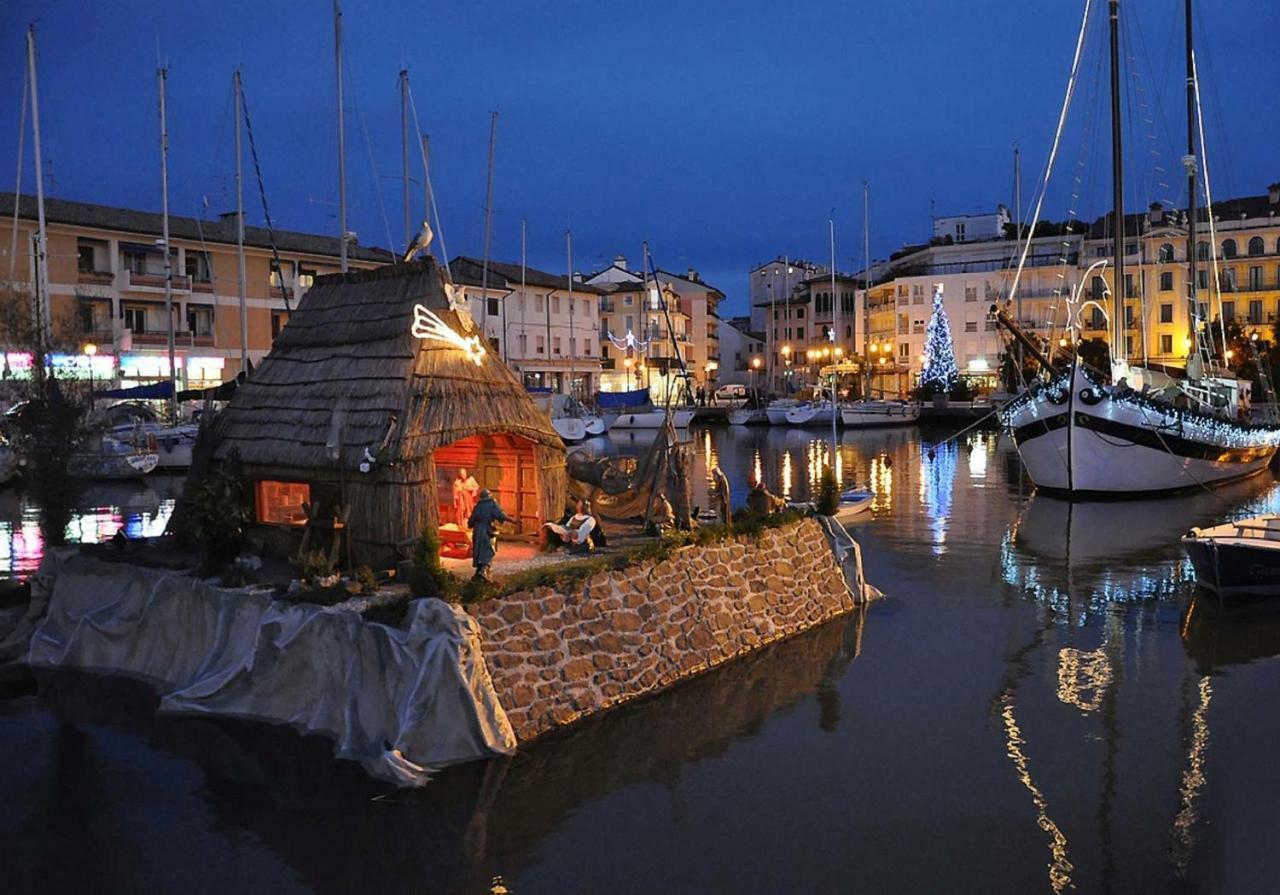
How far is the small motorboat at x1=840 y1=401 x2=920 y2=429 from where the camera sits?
83.4 metres

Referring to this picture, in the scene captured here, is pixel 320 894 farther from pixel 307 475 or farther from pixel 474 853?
pixel 307 475

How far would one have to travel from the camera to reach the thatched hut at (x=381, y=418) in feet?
53.1

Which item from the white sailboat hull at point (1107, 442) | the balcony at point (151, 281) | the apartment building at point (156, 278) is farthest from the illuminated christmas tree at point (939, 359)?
the balcony at point (151, 281)

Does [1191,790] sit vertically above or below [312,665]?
below

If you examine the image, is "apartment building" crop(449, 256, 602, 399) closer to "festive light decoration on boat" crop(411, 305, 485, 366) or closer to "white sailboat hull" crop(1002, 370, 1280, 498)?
"white sailboat hull" crop(1002, 370, 1280, 498)

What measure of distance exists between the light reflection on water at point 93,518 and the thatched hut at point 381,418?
7.75m

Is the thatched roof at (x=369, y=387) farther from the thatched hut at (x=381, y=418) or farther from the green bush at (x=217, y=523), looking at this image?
the green bush at (x=217, y=523)

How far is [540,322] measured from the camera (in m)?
Result: 84.8

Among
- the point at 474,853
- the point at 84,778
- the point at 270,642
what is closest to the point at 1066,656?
the point at 474,853

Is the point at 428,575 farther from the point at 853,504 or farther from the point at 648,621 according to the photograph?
the point at 853,504

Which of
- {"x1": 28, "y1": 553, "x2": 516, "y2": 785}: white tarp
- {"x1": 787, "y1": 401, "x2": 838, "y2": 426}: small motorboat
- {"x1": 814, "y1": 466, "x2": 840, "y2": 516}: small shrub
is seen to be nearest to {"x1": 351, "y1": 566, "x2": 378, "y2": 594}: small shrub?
{"x1": 28, "y1": 553, "x2": 516, "y2": 785}: white tarp

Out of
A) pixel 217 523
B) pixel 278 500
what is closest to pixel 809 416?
pixel 278 500

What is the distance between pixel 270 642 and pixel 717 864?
7094 mm

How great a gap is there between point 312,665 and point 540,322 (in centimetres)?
7216
